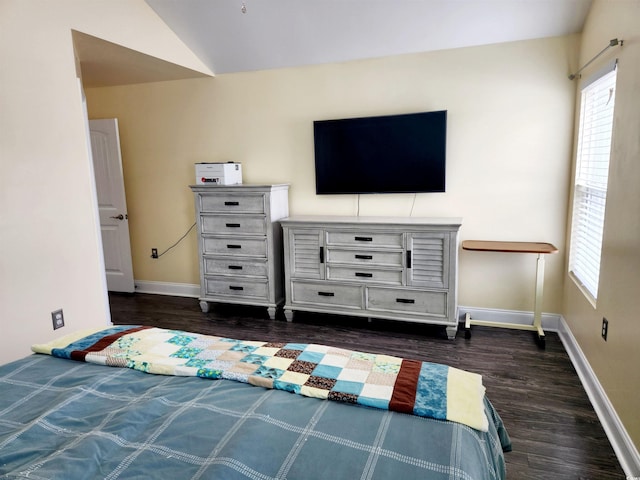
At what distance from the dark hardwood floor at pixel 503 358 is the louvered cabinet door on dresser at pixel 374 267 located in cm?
19

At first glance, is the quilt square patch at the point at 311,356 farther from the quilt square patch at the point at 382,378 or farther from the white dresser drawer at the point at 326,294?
the white dresser drawer at the point at 326,294

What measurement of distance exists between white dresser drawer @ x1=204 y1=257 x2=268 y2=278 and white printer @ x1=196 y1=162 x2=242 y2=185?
0.73 meters

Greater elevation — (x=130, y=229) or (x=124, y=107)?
(x=124, y=107)

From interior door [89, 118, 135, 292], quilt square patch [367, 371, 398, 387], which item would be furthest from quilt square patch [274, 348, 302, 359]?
interior door [89, 118, 135, 292]

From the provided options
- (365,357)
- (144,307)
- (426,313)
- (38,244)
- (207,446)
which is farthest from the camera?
(144,307)

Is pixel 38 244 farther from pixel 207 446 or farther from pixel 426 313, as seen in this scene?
pixel 426 313

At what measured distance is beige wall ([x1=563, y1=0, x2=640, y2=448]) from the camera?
1.84 m

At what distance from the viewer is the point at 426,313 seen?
11.0ft

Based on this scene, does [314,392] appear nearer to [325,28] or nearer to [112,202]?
[325,28]

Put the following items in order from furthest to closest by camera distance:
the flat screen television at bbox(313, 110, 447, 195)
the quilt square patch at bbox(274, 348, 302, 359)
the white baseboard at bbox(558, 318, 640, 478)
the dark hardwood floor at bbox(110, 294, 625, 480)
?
1. the flat screen television at bbox(313, 110, 447, 195)
2. the dark hardwood floor at bbox(110, 294, 625, 480)
3. the white baseboard at bbox(558, 318, 640, 478)
4. the quilt square patch at bbox(274, 348, 302, 359)

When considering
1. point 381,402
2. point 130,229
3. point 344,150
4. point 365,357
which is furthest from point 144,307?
point 381,402

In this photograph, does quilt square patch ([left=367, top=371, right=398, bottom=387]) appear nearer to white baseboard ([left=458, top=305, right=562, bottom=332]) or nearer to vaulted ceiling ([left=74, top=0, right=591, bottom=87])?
white baseboard ([left=458, top=305, right=562, bottom=332])

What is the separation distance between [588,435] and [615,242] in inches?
38.6

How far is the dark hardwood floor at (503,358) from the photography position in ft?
6.38
